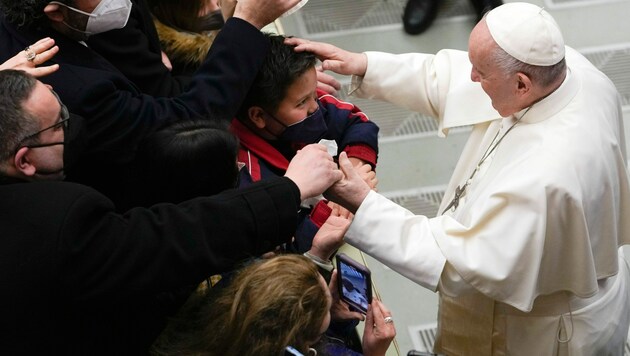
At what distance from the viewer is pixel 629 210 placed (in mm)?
2949

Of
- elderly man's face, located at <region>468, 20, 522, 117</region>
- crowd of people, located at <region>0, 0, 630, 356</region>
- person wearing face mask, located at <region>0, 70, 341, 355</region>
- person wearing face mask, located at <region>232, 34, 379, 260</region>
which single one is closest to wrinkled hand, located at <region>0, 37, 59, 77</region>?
crowd of people, located at <region>0, 0, 630, 356</region>

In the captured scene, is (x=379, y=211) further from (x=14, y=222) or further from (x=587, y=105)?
(x=14, y=222)

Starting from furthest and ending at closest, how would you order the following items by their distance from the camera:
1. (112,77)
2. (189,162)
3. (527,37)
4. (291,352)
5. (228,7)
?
(228,7)
(112,77)
(527,37)
(189,162)
(291,352)

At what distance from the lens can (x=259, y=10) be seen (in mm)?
2832

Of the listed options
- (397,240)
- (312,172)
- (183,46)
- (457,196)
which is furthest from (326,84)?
(312,172)

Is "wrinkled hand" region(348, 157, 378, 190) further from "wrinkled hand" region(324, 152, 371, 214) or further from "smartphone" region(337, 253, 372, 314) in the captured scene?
"smartphone" region(337, 253, 372, 314)

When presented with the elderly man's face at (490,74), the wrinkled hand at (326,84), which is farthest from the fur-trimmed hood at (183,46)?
the elderly man's face at (490,74)

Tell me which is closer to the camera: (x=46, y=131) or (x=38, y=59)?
(x=46, y=131)

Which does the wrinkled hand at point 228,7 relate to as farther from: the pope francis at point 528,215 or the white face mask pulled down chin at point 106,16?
the white face mask pulled down chin at point 106,16

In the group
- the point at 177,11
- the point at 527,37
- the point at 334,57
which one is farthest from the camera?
the point at 177,11

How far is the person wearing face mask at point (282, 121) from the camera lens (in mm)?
2939

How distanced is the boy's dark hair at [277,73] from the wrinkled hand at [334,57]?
0.04m

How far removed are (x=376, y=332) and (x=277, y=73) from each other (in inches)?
34.1

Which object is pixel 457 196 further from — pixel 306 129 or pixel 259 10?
pixel 259 10
